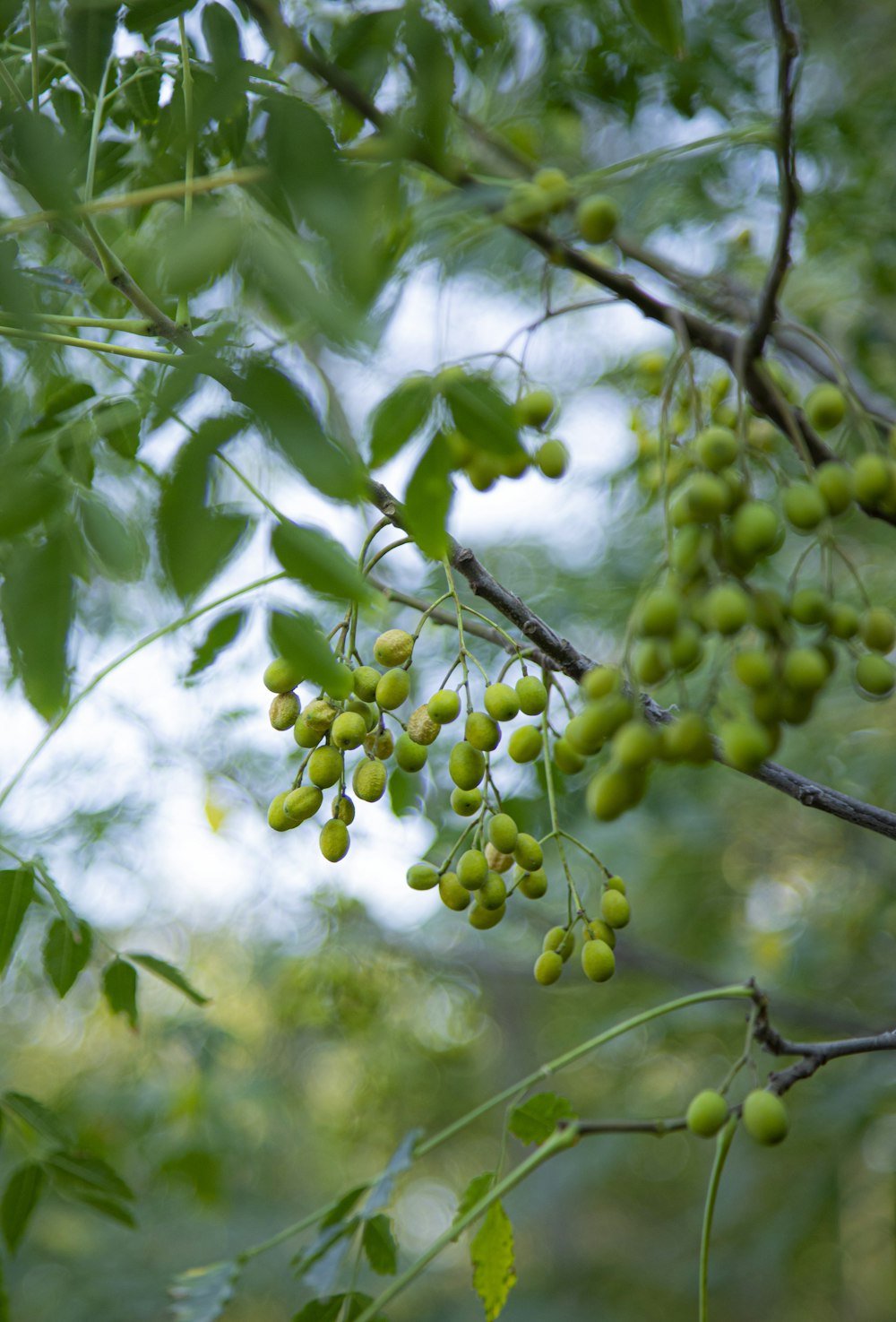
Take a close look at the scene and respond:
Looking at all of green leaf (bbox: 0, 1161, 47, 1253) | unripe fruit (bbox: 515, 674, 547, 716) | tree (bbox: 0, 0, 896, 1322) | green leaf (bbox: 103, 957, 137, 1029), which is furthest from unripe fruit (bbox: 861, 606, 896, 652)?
green leaf (bbox: 0, 1161, 47, 1253)

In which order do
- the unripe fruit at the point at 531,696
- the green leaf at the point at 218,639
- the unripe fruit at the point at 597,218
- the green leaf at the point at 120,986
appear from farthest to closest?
the green leaf at the point at 120,986
the green leaf at the point at 218,639
the unripe fruit at the point at 531,696
the unripe fruit at the point at 597,218

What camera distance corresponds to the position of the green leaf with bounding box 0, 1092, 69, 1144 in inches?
51.5

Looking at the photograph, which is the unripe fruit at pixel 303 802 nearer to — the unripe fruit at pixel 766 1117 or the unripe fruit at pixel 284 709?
the unripe fruit at pixel 284 709

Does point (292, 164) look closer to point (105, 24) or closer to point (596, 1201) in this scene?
point (105, 24)

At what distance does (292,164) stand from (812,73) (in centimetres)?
276

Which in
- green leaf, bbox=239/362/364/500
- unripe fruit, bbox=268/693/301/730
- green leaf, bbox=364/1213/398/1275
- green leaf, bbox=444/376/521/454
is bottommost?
green leaf, bbox=364/1213/398/1275

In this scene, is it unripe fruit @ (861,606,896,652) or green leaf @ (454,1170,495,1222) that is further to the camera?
green leaf @ (454,1170,495,1222)

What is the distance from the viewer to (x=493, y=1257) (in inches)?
43.0

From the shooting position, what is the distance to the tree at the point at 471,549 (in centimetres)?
74

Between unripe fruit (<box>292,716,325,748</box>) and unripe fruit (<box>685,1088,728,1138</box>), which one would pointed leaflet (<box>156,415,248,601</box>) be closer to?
unripe fruit (<box>292,716,325,748</box>)

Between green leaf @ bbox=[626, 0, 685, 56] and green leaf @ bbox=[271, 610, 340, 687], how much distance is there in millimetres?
544

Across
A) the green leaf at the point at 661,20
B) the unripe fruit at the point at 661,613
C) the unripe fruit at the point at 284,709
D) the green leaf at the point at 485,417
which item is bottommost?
the unripe fruit at the point at 284,709

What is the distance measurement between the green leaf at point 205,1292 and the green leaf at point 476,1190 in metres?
0.31

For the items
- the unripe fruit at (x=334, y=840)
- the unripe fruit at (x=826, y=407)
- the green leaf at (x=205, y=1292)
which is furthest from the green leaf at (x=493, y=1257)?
the unripe fruit at (x=826, y=407)
